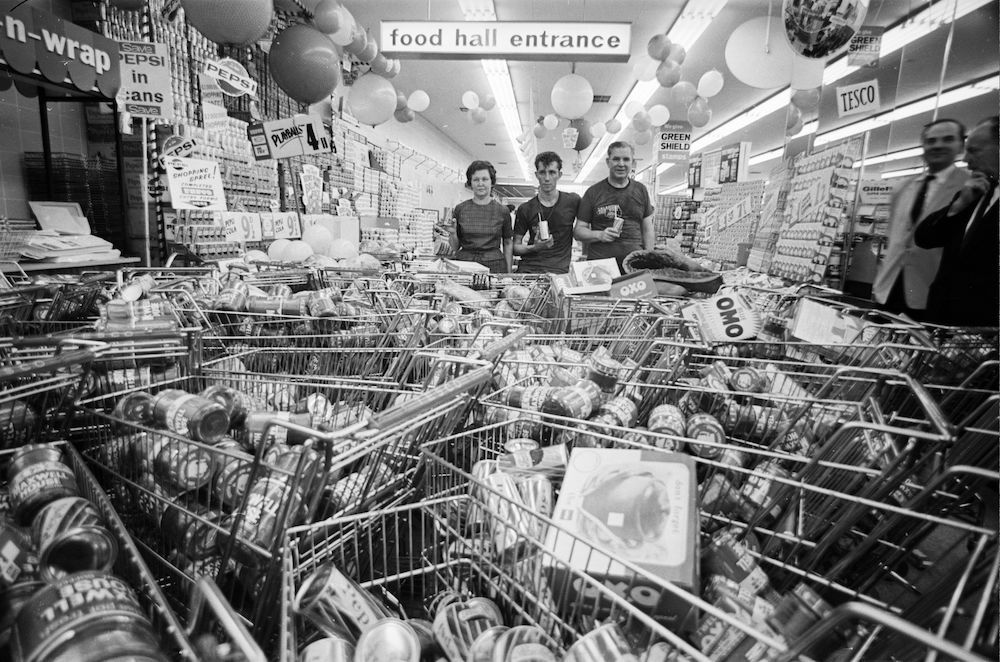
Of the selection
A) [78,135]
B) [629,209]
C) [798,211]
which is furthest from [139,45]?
[798,211]

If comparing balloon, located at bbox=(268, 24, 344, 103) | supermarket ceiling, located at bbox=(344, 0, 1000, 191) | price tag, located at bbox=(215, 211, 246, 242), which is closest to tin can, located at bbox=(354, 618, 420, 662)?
supermarket ceiling, located at bbox=(344, 0, 1000, 191)

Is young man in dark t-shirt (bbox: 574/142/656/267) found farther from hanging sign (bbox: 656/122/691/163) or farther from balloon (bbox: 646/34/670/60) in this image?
hanging sign (bbox: 656/122/691/163)

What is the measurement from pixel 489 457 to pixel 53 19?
430 cm

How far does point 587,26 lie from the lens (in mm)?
4121

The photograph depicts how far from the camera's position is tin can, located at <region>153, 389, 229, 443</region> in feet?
3.92

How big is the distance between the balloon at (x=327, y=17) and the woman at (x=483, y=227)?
206 centimetres

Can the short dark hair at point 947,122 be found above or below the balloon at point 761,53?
below

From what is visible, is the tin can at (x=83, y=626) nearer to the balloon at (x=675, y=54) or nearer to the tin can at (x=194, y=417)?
the tin can at (x=194, y=417)

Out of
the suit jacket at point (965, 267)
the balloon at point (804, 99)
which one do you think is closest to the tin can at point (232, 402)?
the suit jacket at point (965, 267)

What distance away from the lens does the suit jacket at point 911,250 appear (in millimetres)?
1978

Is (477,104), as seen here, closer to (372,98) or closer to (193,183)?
(372,98)

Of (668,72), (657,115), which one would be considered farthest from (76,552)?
(657,115)

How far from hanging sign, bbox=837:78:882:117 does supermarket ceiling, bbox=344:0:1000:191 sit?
0.14 feet

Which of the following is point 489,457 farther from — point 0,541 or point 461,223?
point 461,223
